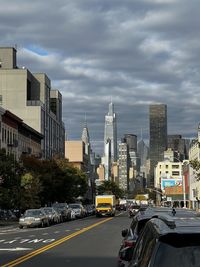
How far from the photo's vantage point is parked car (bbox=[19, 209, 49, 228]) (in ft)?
143

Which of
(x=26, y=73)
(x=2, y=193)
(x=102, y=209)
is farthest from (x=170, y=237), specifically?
(x=26, y=73)

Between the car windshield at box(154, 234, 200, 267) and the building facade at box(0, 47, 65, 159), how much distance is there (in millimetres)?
107324

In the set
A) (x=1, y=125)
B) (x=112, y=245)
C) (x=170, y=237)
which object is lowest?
(x=112, y=245)

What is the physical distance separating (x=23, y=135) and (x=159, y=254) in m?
89.6

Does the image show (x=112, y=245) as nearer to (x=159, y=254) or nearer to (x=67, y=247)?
(x=67, y=247)

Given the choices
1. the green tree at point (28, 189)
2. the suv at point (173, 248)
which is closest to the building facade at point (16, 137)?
the green tree at point (28, 189)

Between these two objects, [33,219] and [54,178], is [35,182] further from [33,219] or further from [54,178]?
[33,219]

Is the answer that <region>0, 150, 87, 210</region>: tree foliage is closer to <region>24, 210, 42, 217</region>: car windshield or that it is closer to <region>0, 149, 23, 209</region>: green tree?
<region>0, 149, 23, 209</region>: green tree

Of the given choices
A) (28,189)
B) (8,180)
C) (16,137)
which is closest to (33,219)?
(8,180)

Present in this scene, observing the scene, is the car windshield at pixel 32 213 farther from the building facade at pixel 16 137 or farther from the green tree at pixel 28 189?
the building facade at pixel 16 137

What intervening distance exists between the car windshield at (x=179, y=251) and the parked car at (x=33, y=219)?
39235 millimetres

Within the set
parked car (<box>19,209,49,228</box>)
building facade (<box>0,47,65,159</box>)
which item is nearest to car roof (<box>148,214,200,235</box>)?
parked car (<box>19,209,49,228</box>)

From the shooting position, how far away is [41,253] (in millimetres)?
20500

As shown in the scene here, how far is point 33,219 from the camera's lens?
43.9 meters
